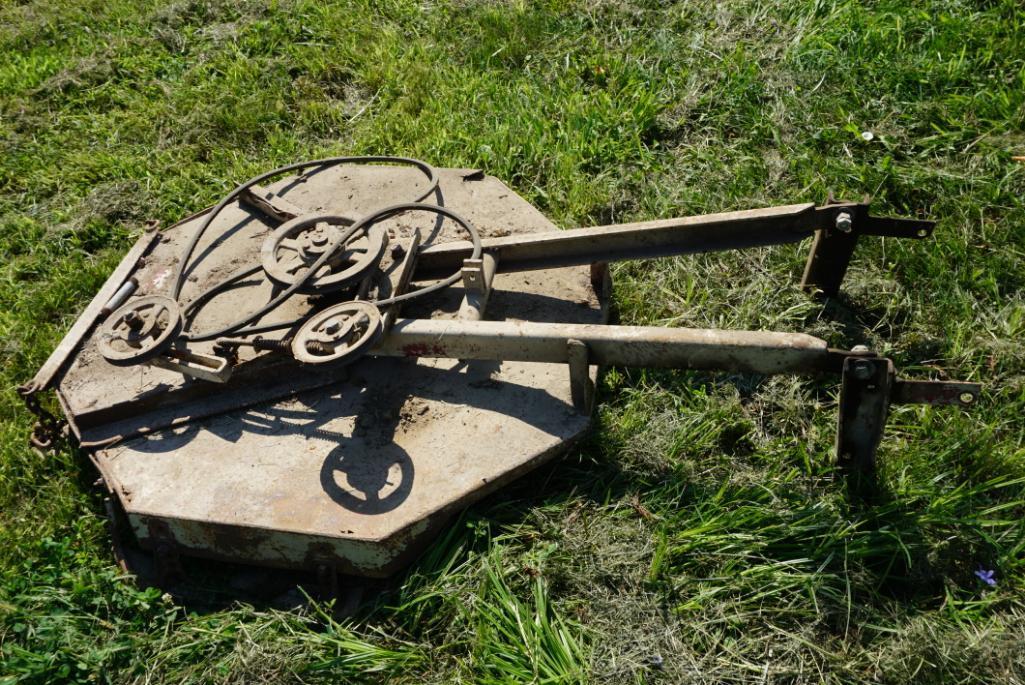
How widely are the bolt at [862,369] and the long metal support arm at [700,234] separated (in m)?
0.73

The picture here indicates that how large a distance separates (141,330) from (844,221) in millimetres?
2606

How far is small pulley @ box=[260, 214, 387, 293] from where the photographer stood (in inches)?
129

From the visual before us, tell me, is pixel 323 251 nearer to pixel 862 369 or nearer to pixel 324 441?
pixel 324 441

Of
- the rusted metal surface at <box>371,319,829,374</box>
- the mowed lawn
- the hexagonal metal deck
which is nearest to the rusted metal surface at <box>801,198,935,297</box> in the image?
the mowed lawn

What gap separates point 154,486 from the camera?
313 cm

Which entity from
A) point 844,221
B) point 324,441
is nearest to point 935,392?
point 844,221

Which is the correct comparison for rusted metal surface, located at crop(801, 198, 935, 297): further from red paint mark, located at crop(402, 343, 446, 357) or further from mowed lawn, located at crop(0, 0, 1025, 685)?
red paint mark, located at crop(402, 343, 446, 357)

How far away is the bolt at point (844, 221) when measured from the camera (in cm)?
330

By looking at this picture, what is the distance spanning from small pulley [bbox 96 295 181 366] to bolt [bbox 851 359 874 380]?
2.28m

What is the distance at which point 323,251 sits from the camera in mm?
3406

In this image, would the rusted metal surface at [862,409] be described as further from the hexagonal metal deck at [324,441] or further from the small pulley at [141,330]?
the small pulley at [141,330]

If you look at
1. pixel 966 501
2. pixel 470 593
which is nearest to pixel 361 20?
pixel 470 593

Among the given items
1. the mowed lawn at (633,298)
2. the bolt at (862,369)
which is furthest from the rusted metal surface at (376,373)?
the mowed lawn at (633,298)

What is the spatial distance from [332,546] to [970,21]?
14.1 feet
